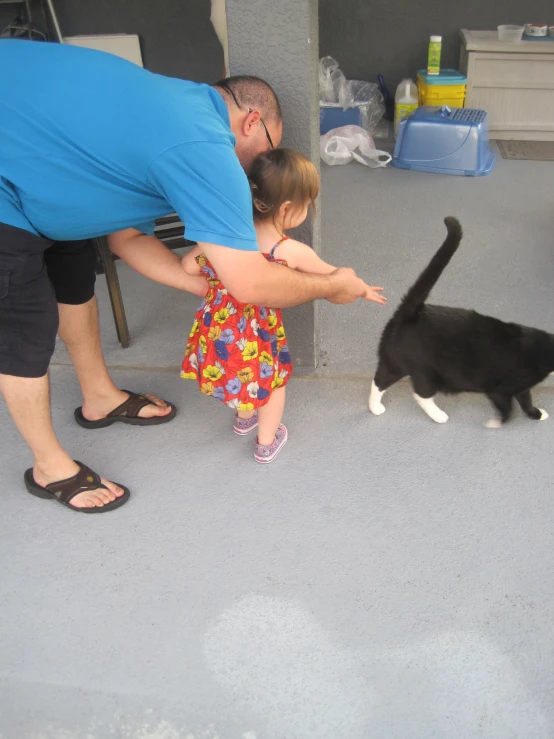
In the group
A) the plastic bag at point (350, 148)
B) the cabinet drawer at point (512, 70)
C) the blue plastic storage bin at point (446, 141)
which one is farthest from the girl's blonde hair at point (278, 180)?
the cabinet drawer at point (512, 70)

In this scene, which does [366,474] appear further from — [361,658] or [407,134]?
[407,134]

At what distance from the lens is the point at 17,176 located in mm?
1393

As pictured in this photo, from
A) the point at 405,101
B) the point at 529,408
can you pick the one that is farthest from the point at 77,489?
the point at 405,101

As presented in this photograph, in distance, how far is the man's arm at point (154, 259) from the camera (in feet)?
5.89

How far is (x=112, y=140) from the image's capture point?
1.31m

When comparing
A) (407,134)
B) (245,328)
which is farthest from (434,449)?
(407,134)

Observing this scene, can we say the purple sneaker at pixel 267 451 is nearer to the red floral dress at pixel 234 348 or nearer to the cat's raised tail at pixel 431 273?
the red floral dress at pixel 234 348

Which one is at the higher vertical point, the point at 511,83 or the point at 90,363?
the point at 511,83

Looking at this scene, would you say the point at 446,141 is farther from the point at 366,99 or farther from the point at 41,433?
the point at 41,433

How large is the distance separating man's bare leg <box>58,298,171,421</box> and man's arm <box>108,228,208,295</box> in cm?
19

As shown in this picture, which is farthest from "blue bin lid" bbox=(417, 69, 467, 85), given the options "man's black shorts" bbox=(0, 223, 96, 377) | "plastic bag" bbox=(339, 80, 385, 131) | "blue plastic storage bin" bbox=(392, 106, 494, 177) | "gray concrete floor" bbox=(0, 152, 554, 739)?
"man's black shorts" bbox=(0, 223, 96, 377)

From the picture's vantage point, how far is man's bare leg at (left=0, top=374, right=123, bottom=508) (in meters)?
1.60

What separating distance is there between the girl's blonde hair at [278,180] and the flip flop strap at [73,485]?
0.86 metres

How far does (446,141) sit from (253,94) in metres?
2.49
